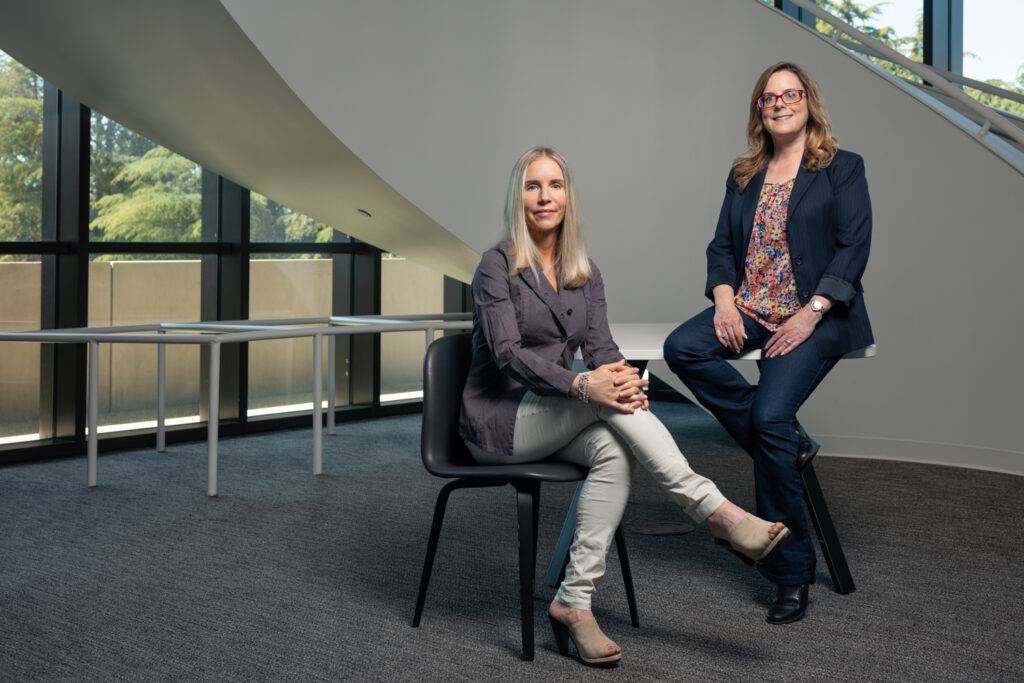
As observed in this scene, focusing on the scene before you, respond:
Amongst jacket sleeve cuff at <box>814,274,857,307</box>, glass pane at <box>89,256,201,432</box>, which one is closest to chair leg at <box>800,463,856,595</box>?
jacket sleeve cuff at <box>814,274,857,307</box>

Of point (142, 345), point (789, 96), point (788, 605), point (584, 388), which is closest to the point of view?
point (584, 388)

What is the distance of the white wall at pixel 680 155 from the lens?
4246 millimetres

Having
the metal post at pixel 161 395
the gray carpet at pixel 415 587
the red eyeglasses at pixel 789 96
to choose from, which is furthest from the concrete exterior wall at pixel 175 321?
the red eyeglasses at pixel 789 96

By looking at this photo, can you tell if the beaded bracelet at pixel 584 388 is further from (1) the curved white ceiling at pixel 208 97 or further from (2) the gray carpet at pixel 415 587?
(1) the curved white ceiling at pixel 208 97

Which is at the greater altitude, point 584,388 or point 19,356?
point 584,388

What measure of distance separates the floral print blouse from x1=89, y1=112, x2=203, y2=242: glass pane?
3653 millimetres

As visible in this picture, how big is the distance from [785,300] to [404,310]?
4180 millimetres

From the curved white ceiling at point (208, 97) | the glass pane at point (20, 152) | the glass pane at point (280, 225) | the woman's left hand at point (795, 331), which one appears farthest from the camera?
the glass pane at point (280, 225)

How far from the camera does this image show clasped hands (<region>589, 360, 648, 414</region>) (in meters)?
2.00

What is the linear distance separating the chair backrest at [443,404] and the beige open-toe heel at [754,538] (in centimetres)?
62

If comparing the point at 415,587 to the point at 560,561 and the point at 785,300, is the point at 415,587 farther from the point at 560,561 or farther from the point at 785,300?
the point at 785,300

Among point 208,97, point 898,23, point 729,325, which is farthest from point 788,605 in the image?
point 898,23

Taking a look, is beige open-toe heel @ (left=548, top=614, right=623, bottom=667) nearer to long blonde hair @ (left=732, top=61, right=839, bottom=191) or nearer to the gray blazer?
the gray blazer

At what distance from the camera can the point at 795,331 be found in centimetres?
246
